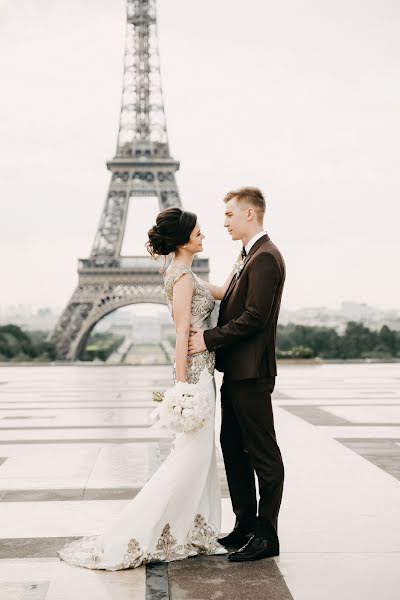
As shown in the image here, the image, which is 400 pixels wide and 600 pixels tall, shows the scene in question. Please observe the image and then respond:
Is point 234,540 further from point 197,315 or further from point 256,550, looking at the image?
point 197,315

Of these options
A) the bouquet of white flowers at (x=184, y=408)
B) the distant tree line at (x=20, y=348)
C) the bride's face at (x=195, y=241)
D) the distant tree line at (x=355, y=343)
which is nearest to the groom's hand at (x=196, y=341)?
the bouquet of white flowers at (x=184, y=408)

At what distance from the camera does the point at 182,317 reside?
3.81 m

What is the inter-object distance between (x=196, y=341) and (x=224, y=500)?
1408 mm

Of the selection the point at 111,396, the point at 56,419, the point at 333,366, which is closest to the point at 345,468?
the point at 56,419

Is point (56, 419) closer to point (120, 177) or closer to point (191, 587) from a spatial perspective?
point (191, 587)

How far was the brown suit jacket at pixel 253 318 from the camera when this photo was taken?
374cm

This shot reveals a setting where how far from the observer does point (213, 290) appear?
164 inches

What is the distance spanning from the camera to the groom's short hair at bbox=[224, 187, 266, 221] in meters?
3.89

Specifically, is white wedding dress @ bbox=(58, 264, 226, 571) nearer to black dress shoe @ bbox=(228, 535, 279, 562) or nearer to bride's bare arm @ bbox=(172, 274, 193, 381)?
bride's bare arm @ bbox=(172, 274, 193, 381)

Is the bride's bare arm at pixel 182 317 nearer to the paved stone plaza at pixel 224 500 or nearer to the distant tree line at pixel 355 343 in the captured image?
the paved stone plaza at pixel 224 500

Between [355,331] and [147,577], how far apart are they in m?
34.5

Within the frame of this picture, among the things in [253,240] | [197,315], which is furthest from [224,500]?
[253,240]

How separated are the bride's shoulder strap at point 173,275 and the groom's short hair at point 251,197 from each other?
1.39 ft

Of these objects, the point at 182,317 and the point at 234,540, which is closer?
the point at 182,317
